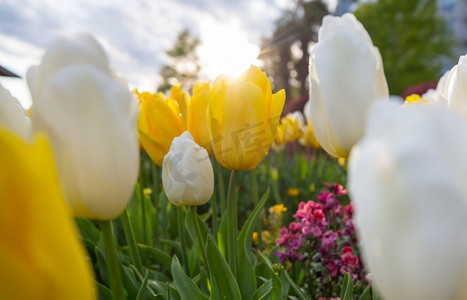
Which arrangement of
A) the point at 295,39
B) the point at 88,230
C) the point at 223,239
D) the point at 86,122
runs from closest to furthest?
A: the point at 86,122
the point at 223,239
the point at 88,230
the point at 295,39

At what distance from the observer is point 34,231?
1.05 ft

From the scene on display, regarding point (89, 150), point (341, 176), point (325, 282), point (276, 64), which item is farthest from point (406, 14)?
point (89, 150)

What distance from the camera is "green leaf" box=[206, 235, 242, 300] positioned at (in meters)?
0.94

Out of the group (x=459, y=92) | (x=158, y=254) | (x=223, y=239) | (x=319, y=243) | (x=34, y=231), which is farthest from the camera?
(x=319, y=243)

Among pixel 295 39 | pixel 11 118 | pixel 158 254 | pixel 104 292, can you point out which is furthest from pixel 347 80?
pixel 295 39

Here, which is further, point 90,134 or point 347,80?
point 347,80

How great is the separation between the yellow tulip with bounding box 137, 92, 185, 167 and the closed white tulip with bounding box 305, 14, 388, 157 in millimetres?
447

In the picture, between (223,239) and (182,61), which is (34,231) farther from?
(182,61)

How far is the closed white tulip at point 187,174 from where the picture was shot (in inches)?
38.0

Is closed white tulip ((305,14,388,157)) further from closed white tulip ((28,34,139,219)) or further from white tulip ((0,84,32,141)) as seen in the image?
white tulip ((0,84,32,141))

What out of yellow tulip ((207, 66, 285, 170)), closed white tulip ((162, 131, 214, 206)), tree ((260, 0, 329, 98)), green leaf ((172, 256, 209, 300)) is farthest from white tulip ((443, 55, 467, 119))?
tree ((260, 0, 329, 98))

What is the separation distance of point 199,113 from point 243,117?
22 centimetres

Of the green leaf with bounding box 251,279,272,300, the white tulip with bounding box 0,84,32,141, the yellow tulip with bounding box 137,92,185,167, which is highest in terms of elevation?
the yellow tulip with bounding box 137,92,185,167

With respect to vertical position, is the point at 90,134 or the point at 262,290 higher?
the point at 90,134
